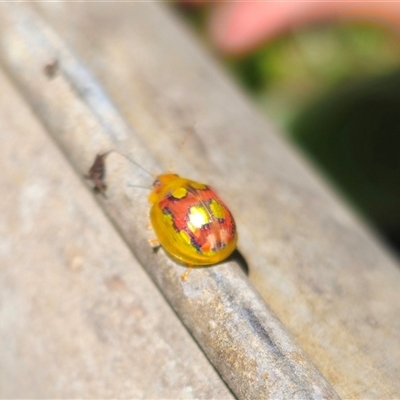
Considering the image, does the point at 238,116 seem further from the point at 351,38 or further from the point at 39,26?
the point at 351,38

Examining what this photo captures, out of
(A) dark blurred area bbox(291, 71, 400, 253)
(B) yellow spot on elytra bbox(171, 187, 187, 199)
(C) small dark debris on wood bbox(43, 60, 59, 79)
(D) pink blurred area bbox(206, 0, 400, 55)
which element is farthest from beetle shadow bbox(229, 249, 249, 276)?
(D) pink blurred area bbox(206, 0, 400, 55)

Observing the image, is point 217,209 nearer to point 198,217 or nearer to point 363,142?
point 198,217


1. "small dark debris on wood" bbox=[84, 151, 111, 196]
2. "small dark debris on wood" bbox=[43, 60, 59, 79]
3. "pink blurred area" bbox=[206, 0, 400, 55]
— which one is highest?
"small dark debris on wood" bbox=[43, 60, 59, 79]

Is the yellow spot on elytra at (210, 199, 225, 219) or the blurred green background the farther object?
the blurred green background

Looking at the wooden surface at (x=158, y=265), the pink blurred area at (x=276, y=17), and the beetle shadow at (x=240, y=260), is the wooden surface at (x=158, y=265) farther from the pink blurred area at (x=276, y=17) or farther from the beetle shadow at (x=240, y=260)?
the pink blurred area at (x=276, y=17)

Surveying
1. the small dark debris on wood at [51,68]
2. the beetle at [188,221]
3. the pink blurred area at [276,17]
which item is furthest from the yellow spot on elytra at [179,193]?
the pink blurred area at [276,17]

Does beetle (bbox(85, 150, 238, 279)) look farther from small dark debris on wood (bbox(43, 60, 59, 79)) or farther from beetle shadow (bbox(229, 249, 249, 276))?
small dark debris on wood (bbox(43, 60, 59, 79))

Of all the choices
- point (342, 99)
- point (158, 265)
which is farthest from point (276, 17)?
point (158, 265)
